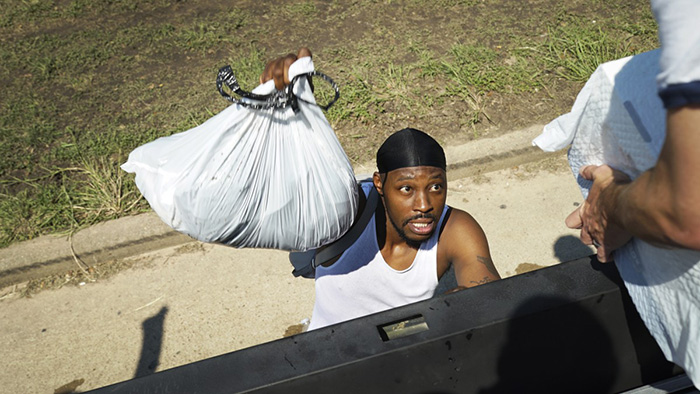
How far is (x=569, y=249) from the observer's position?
11.5 ft

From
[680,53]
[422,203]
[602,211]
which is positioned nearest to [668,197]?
[680,53]

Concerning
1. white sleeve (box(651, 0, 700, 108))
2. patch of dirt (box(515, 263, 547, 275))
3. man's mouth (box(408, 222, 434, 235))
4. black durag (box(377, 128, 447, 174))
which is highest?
white sleeve (box(651, 0, 700, 108))

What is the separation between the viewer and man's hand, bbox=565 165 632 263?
1.41 metres

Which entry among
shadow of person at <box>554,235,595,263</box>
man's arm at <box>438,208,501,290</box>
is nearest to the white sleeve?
man's arm at <box>438,208,501,290</box>

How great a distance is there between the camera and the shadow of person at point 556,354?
1.47 meters

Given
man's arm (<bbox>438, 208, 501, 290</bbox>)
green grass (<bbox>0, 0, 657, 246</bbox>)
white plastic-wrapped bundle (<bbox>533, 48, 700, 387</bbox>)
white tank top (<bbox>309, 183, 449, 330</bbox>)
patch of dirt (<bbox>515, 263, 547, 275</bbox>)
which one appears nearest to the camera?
white plastic-wrapped bundle (<bbox>533, 48, 700, 387</bbox>)

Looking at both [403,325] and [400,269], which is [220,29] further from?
[403,325]

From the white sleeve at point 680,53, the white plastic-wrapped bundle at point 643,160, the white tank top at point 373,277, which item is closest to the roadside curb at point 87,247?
the white tank top at point 373,277

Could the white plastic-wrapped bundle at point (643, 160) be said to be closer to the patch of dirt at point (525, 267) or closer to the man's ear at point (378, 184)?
the man's ear at point (378, 184)

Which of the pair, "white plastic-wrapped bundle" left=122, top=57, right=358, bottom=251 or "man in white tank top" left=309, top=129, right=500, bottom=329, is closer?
"white plastic-wrapped bundle" left=122, top=57, right=358, bottom=251

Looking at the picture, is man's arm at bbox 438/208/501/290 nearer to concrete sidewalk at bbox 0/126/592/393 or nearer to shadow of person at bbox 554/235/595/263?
concrete sidewalk at bbox 0/126/592/393

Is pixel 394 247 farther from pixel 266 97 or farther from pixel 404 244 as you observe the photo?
pixel 266 97

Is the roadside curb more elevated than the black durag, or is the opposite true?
the black durag

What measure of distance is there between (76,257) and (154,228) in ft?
1.58
